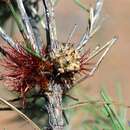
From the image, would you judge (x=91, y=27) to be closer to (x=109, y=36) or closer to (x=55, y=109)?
(x=55, y=109)

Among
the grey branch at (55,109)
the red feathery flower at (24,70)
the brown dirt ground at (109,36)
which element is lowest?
the grey branch at (55,109)

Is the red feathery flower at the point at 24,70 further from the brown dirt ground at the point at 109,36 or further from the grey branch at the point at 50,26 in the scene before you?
the brown dirt ground at the point at 109,36

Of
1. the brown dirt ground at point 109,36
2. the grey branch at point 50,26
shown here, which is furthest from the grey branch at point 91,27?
Result: the brown dirt ground at point 109,36

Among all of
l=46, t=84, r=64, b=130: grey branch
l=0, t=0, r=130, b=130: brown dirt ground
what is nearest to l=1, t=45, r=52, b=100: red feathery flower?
l=46, t=84, r=64, b=130: grey branch

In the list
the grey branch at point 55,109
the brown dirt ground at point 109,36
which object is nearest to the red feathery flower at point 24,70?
the grey branch at point 55,109

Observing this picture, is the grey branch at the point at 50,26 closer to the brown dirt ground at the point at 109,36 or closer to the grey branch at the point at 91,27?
the grey branch at the point at 91,27

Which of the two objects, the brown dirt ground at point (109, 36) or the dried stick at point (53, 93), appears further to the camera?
the brown dirt ground at point (109, 36)

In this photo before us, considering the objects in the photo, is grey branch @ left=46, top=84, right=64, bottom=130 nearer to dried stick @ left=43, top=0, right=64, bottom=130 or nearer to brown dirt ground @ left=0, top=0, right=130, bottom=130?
dried stick @ left=43, top=0, right=64, bottom=130

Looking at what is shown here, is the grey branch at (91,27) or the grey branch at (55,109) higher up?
the grey branch at (91,27)

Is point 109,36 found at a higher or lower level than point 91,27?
higher

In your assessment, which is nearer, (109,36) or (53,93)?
(53,93)

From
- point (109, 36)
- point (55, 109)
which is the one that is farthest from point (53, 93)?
point (109, 36)
